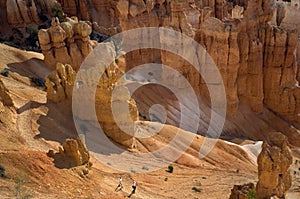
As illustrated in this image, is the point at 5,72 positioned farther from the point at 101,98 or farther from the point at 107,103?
the point at 107,103

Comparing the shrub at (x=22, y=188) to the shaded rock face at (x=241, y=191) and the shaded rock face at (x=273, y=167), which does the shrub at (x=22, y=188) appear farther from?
the shaded rock face at (x=273, y=167)

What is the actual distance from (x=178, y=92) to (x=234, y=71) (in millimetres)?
6055

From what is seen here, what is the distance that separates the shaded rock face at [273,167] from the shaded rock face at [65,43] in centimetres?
2223

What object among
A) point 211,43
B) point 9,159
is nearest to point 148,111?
point 211,43

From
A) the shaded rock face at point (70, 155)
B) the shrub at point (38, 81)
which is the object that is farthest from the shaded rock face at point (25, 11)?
the shaded rock face at point (70, 155)

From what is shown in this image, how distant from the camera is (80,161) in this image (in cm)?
2205

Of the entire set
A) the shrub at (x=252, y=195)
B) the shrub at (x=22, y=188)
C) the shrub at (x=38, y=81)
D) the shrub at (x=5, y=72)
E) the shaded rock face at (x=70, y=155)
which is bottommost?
the shrub at (x=252, y=195)

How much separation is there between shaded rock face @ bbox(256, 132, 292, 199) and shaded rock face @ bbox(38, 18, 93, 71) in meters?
22.2

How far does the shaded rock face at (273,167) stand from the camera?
66.6 feet

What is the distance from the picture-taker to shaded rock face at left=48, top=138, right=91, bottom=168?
21.8m

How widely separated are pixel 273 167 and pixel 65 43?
23878 mm

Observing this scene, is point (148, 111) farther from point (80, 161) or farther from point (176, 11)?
point (80, 161)

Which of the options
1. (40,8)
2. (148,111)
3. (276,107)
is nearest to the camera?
(148,111)

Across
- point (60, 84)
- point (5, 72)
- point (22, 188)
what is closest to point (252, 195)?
point (22, 188)
